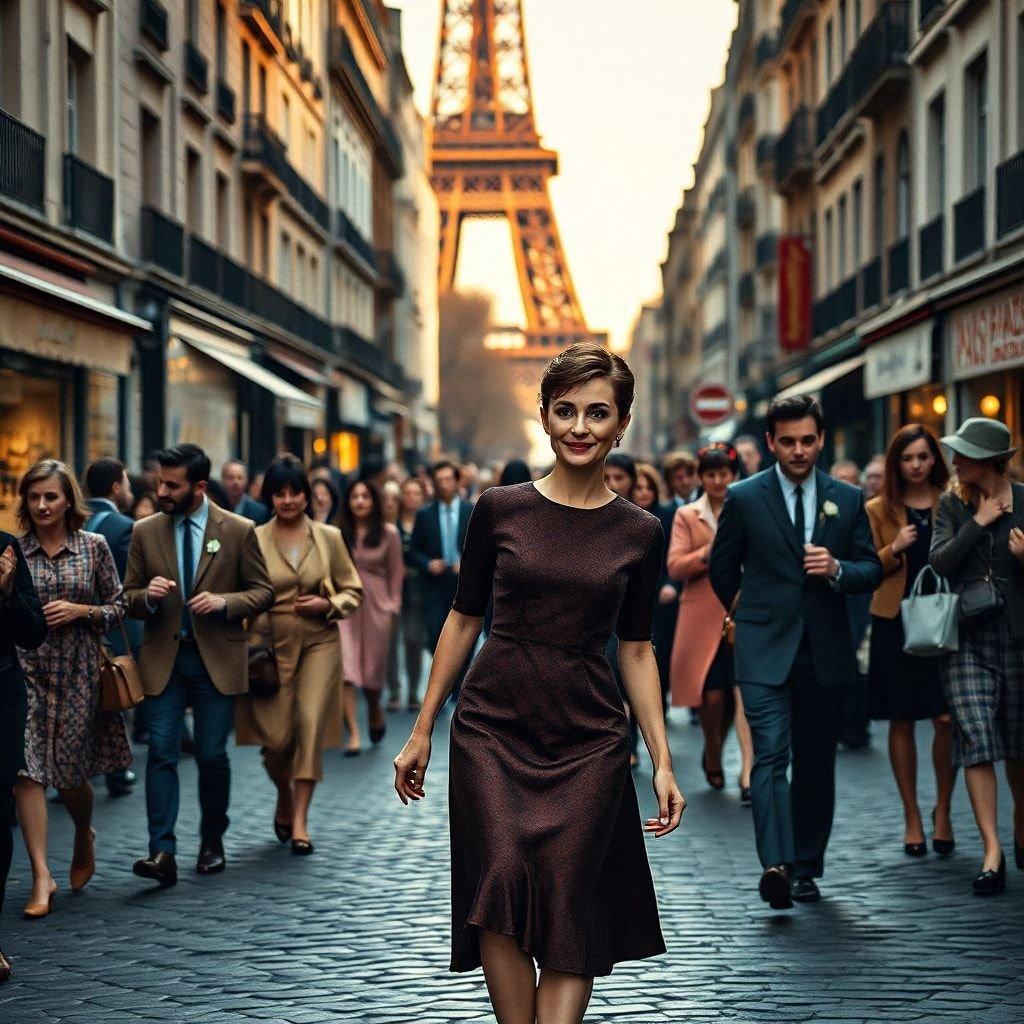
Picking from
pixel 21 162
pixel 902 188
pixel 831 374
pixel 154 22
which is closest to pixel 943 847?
pixel 21 162

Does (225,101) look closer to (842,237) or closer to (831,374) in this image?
(831,374)

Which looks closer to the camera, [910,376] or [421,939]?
[421,939]

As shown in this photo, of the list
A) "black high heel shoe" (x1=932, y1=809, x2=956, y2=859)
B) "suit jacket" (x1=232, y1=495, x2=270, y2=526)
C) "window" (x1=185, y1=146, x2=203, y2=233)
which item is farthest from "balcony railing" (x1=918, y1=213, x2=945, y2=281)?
"black high heel shoe" (x1=932, y1=809, x2=956, y2=859)

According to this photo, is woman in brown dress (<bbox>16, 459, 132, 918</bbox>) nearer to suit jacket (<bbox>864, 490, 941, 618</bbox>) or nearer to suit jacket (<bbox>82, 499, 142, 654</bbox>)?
suit jacket (<bbox>82, 499, 142, 654</bbox>)

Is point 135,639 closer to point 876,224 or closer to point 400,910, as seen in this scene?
point 400,910

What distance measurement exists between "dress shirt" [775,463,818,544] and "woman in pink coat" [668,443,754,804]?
3.18 meters

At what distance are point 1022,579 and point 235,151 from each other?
2423 centimetres

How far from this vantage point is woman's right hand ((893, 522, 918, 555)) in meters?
8.35

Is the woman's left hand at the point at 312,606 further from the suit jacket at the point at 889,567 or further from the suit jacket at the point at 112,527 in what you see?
the suit jacket at the point at 889,567

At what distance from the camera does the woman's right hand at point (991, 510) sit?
7578mm

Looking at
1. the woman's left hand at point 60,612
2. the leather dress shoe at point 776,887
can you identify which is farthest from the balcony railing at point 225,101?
the leather dress shoe at point 776,887

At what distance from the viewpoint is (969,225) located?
20969mm

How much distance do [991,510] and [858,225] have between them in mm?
23929

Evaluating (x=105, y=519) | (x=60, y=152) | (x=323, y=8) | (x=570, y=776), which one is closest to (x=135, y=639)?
(x=105, y=519)
